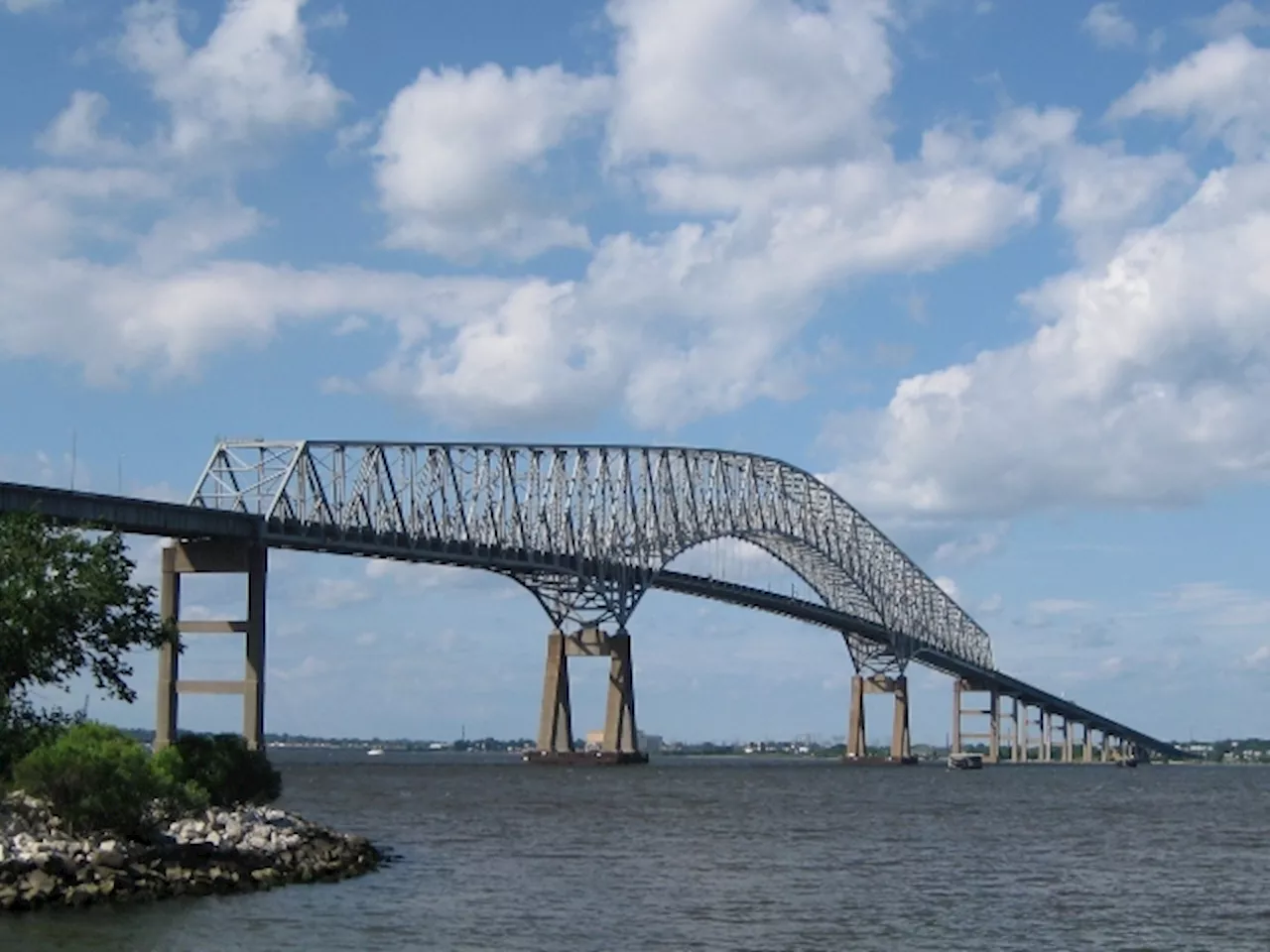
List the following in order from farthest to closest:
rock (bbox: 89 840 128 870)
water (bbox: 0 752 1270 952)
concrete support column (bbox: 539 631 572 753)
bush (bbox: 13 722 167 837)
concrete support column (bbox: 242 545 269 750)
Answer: concrete support column (bbox: 539 631 572 753) → concrete support column (bbox: 242 545 269 750) → bush (bbox: 13 722 167 837) → rock (bbox: 89 840 128 870) → water (bbox: 0 752 1270 952)

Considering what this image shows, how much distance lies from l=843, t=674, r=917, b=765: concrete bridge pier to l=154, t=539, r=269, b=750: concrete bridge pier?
4189 inches

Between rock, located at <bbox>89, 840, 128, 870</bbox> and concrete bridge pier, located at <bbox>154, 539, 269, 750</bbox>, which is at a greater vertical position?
concrete bridge pier, located at <bbox>154, 539, 269, 750</bbox>

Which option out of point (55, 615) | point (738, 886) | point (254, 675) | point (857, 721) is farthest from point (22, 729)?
point (857, 721)

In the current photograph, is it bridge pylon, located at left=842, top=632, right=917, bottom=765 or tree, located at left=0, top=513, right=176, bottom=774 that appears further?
bridge pylon, located at left=842, top=632, right=917, bottom=765

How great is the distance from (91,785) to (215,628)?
171 ft

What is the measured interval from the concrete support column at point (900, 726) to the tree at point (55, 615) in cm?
15273

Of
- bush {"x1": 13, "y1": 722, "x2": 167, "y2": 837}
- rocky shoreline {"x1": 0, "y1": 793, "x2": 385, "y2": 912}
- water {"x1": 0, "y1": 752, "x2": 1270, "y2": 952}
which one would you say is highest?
bush {"x1": 13, "y1": 722, "x2": 167, "y2": 837}

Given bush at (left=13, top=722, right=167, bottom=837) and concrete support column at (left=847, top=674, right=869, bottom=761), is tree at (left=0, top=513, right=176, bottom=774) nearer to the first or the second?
bush at (left=13, top=722, right=167, bottom=837)

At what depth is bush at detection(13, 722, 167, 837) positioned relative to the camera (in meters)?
37.9

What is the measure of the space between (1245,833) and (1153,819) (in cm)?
917

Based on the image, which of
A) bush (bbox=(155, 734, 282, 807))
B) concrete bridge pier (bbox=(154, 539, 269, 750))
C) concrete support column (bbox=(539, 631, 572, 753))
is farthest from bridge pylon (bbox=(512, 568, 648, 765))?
bush (bbox=(155, 734, 282, 807))

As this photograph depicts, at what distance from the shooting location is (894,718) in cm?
19425

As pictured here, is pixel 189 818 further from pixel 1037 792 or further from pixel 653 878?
pixel 1037 792

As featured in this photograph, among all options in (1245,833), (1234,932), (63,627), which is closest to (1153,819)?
(1245,833)
